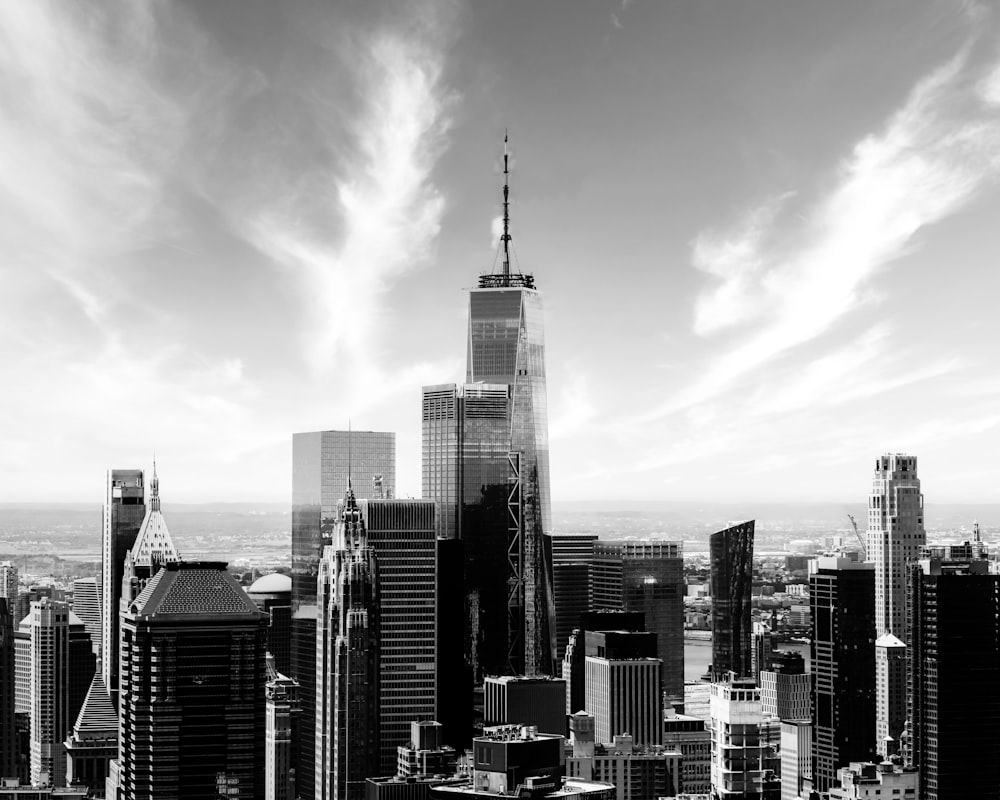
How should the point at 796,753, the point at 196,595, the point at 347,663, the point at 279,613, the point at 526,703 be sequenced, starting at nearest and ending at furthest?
the point at 196,595
the point at 796,753
the point at 347,663
the point at 279,613
the point at 526,703

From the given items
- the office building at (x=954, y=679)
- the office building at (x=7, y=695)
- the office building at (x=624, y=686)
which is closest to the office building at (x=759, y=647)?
the office building at (x=624, y=686)

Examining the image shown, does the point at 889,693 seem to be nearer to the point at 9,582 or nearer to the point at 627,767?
the point at 627,767

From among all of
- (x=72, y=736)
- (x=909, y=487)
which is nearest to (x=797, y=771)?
(x=909, y=487)

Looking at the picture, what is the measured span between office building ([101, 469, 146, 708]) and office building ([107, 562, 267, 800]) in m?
8.11

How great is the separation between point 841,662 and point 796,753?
Answer: 3671 millimetres

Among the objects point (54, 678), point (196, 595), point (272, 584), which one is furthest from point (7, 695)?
point (196, 595)

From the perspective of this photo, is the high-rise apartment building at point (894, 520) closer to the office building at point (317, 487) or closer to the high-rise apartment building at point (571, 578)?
the high-rise apartment building at point (571, 578)

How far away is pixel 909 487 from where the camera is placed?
140ft

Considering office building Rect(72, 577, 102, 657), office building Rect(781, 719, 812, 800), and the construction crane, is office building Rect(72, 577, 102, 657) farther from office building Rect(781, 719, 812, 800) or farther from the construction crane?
the construction crane

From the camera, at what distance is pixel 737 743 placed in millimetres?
19984

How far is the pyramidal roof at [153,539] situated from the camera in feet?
122

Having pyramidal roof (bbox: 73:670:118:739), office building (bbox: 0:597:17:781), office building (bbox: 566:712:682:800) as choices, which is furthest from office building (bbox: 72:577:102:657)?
office building (bbox: 566:712:682:800)

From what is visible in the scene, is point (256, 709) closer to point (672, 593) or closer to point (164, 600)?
point (164, 600)

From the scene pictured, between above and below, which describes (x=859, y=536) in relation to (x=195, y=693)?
above
